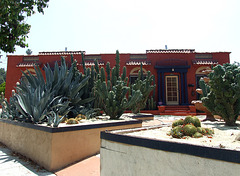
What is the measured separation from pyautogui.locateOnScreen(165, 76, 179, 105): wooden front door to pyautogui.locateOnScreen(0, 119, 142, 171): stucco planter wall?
470 inches

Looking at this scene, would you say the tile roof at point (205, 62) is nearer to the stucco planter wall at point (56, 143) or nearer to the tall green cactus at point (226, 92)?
the tall green cactus at point (226, 92)

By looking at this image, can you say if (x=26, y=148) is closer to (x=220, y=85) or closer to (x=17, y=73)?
(x=220, y=85)

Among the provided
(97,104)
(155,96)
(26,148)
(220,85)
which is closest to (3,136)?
(26,148)

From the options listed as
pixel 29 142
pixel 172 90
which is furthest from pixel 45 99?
pixel 172 90

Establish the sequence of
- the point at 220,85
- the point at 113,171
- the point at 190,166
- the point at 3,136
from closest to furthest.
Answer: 1. the point at 190,166
2. the point at 113,171
3. the point at 220,85
4. the point at 3,136

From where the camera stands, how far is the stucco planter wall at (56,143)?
14.0 ft

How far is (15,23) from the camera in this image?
6.68 metres

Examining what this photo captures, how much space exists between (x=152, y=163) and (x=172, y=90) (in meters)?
15.0

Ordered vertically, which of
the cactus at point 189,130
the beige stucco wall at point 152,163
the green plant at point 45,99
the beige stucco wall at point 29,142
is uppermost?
the green plant at point 45,99

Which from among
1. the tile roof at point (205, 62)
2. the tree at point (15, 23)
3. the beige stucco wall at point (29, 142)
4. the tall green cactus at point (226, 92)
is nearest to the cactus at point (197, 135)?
the tall green cactus at point (226, 92)

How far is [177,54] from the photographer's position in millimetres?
17062

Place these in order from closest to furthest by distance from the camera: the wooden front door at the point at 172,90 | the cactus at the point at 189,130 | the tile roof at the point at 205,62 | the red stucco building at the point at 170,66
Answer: the cactus at the point at 189,130, the tile roof at the point at 205,62, the red stucco building at the point at 170,66, the wooden front door at the point at 172,90

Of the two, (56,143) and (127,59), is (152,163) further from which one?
(127,59)

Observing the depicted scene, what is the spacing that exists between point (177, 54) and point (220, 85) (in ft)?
37.5
